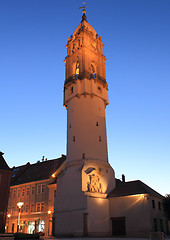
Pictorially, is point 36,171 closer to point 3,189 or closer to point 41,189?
point 41,189

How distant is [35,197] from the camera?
4788 centimetres

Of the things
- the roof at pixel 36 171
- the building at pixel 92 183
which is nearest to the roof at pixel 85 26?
the building at pixel 92 183

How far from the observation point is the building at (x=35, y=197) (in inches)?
1750

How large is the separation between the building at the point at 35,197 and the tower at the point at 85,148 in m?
8.34

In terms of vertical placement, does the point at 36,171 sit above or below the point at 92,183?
above

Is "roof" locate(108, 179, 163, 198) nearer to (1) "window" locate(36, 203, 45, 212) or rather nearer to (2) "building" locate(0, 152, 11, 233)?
(2) "building" locate(0, 152, 11, 233)

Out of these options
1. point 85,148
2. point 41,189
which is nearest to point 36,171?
point 41,189

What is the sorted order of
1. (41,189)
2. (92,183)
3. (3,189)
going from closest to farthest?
1. (3,189)
2. (92,183)
3. (41,189)

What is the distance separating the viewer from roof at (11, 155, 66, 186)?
164 feet

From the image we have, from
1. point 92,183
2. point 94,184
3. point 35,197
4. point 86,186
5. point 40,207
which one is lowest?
point 40,207

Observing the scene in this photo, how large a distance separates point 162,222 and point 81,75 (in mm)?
26348

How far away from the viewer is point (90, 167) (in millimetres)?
36219

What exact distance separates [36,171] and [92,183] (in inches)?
868

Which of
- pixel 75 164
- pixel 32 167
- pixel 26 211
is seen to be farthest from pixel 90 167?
pixel 32 167
